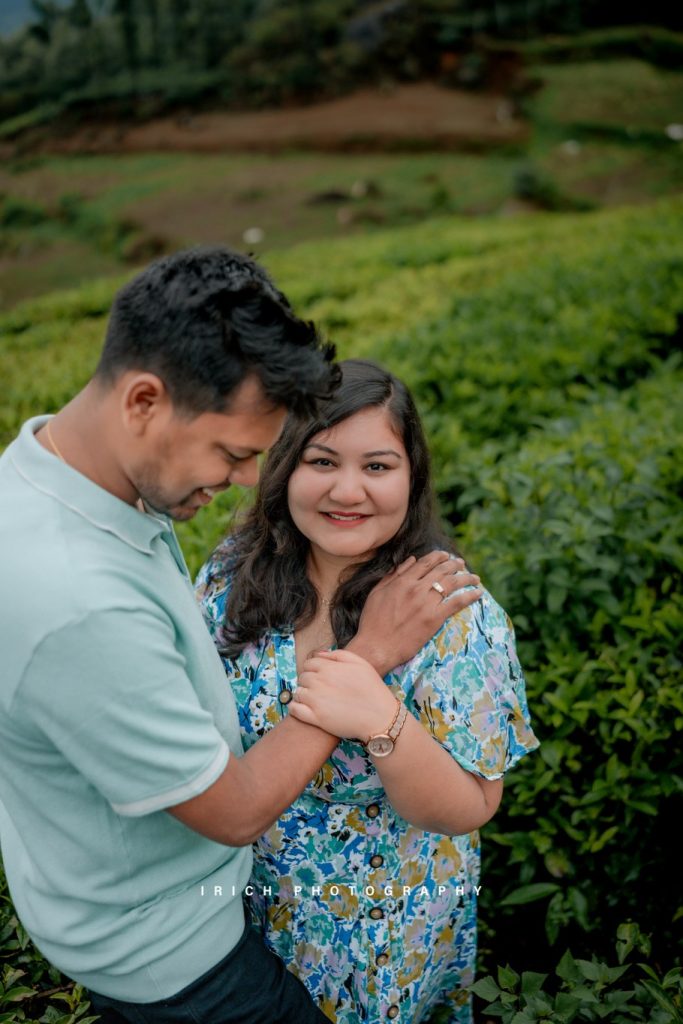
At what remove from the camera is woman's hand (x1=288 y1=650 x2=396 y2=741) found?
62.6 inches

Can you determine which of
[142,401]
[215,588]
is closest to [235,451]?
[142,401]

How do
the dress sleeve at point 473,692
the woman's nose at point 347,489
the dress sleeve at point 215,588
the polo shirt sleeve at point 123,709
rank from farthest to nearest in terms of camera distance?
the dress sleeve at point 215,588 < the woman's nose at point 347,489 < the dress sleeve at point 473,692 < the polo shirt sleeve at point 123,709

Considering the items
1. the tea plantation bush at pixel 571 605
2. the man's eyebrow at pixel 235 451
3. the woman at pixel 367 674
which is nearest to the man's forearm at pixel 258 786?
the woman at pixel 367 674

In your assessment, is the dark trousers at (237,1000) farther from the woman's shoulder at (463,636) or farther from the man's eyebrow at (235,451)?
the man's eyebrow at (235,451)

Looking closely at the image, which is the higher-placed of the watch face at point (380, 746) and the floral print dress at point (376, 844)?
the watch face at point (380, 746)

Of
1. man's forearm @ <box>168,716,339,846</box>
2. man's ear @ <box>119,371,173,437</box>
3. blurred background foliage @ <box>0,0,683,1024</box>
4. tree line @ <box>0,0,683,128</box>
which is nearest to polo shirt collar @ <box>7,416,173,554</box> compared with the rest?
man's ear @ <box>119,371,173,437</box>

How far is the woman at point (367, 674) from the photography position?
1.79m

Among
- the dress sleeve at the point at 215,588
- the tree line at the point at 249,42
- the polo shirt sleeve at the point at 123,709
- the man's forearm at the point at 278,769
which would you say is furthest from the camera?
the tree line at the point at 249,42

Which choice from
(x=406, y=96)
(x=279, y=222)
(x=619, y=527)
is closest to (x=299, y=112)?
(x=406, y=96)

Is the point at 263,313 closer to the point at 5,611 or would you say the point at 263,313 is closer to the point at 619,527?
the point at 5,611

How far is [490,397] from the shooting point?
4.54 meters

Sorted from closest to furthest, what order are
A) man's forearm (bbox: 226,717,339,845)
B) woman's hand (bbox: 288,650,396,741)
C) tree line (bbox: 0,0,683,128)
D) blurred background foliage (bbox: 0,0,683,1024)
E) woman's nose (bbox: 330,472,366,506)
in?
man's forearm (bbox: 226,717,339,845) → woman's hand (bbox: 288,650,396,741) → woman's nose (bbox: 330,472,366,506) → blurred background foliage (bbox: 0,0,683,1024) → tree line (bbox: 0,0,683,128)

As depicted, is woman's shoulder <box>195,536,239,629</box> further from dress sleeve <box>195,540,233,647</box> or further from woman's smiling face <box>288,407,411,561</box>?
woman's smiling face <box>288,407,411,561</box>

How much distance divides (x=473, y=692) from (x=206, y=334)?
94 cm
